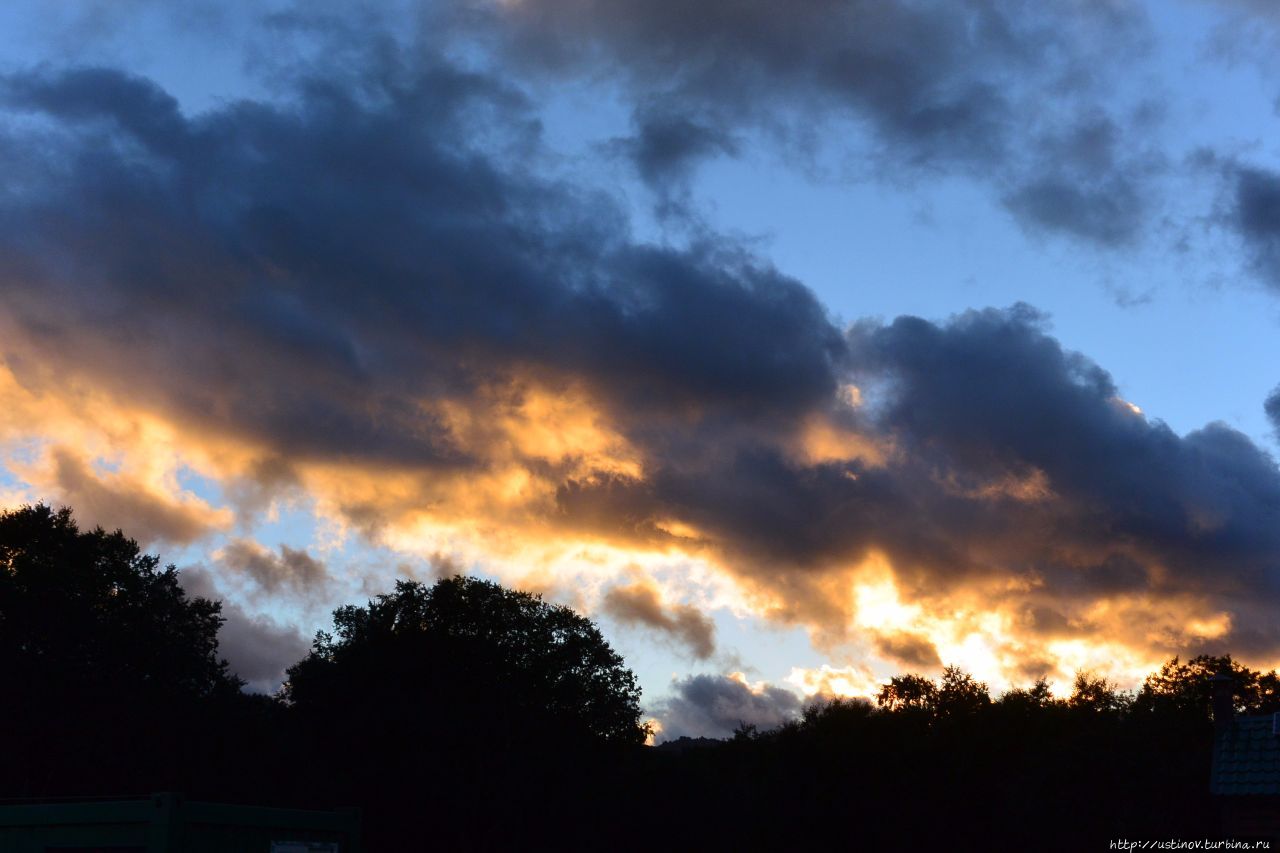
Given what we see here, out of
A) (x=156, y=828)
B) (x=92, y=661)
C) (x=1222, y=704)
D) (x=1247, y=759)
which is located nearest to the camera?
(x=156, y=828)

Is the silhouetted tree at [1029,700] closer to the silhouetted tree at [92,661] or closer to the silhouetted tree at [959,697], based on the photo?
the silhouetted tree at [959,697]

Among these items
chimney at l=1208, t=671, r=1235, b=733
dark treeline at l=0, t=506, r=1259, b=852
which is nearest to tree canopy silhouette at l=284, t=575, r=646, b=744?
dark treeline at l=0, t=506, r=1259, b=852

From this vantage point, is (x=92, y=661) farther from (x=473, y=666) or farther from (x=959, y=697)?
(x=959, y=697)

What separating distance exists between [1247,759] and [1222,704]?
2591 millimetres

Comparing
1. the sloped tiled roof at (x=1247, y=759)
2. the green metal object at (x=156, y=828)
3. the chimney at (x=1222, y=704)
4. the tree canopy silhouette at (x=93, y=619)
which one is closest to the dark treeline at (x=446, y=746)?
the tree canopy silhouette at (x=93, y=619)

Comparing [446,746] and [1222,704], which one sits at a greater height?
[1222,704]

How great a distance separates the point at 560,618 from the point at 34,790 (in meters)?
28.0

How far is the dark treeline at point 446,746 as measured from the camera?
5166 cm

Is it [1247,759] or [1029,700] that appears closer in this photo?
[1247,759]

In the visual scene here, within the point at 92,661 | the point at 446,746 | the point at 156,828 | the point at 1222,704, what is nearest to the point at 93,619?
the point at 92,661

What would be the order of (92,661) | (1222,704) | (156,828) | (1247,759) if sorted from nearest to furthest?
(156,828), (1247,759), (1222,704), (92,661)

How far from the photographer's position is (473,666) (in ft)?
197

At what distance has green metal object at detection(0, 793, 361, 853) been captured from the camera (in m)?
17.5

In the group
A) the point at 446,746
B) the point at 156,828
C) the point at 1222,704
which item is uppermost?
the point at 1222,704
